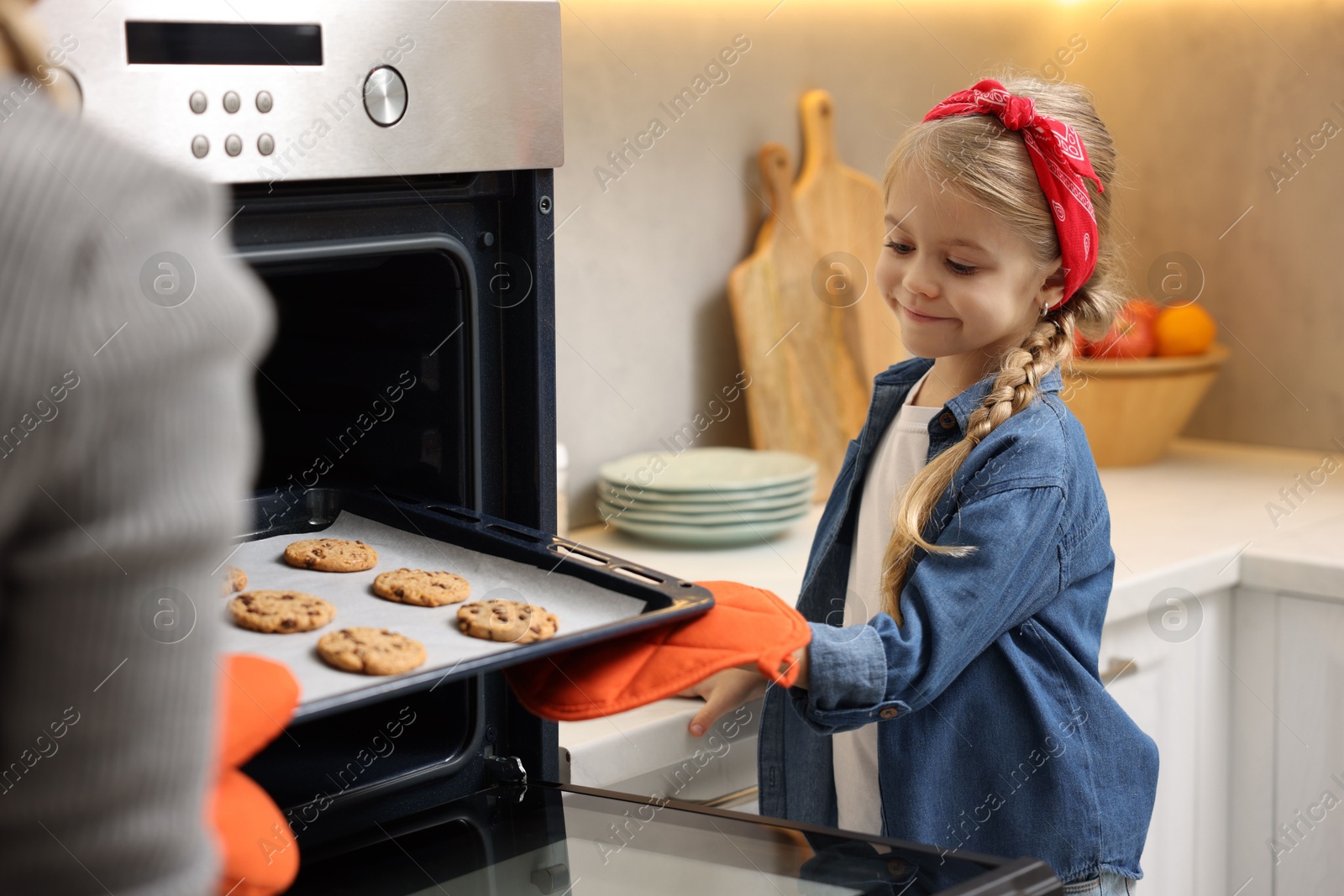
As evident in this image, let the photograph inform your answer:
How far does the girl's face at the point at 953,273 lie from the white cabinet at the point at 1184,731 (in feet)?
1.88

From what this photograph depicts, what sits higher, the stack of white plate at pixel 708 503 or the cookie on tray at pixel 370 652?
the cookie on tray at pixel 370 652

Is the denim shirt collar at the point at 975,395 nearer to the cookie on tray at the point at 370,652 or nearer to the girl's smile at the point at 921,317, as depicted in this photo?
the girl's smile at the point at 921,317

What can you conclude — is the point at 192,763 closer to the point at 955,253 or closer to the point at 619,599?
the point at 619,599

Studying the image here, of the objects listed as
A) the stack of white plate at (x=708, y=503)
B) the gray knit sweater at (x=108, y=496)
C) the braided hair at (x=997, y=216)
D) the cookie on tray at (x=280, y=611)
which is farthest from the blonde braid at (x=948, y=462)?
the gray knit sweater at (x=108, y=496)

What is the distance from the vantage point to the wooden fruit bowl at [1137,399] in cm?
192

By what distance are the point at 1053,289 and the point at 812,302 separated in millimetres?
796

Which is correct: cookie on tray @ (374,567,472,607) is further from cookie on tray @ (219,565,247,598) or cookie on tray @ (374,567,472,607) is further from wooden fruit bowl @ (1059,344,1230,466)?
wooden fruit bowl @ (1059,344,1230,466)

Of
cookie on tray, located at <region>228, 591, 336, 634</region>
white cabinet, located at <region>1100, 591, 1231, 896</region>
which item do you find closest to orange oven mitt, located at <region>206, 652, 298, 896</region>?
cookie on tray, located at <region>228, 591, 336, 634</region>

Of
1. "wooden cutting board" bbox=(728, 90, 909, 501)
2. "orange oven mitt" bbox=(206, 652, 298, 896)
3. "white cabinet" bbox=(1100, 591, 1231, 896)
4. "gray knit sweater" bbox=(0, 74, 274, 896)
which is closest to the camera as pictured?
"gray knit sweater" bbox=(0, 74, 274, 896)

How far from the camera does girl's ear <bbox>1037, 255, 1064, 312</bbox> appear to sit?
1.06m

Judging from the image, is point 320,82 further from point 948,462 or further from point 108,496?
point 948,462

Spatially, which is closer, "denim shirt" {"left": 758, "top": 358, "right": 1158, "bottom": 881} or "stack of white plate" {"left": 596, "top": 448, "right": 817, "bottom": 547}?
"denim shirt" {"left": 758, "top": 358, "right": 1158, "bottom": 881}

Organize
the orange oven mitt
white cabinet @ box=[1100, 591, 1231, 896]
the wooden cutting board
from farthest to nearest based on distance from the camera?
the wooden cutting board < white cabinet @ box=[1100, 591, 1231, 896] < the orange oven mitt

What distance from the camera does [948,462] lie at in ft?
3.34
